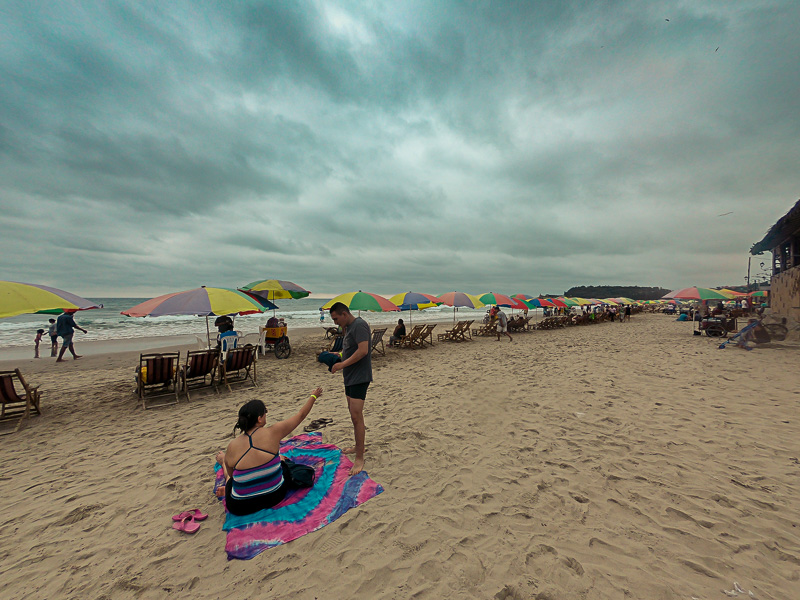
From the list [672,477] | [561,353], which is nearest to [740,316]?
[561,353]

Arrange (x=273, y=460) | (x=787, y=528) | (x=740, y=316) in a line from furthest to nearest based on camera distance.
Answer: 1. (x=740, y=316)
2. (x=273, y=460)
3. (x=787, y=528)

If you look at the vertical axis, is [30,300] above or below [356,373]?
above

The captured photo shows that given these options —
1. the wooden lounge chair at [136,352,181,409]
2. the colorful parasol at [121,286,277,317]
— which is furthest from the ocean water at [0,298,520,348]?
the wooden lounge chair at [136,352,181,409]

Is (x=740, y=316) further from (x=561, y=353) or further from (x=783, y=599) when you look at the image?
(x=783, y=599)

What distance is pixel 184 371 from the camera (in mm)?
6195

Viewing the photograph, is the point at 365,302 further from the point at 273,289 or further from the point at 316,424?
the point at 316,424

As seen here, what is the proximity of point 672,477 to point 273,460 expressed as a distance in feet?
13.6

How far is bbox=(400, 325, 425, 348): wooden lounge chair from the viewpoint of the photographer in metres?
11.9

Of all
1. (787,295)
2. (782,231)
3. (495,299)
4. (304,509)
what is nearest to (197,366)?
(304,509)

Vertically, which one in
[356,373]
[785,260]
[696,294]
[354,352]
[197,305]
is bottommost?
[356,373]

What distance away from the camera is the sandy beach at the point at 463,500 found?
6.85 ft

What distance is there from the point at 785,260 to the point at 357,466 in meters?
23.1

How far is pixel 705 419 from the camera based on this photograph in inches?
177

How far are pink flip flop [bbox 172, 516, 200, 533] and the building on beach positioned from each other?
18.7 metres
